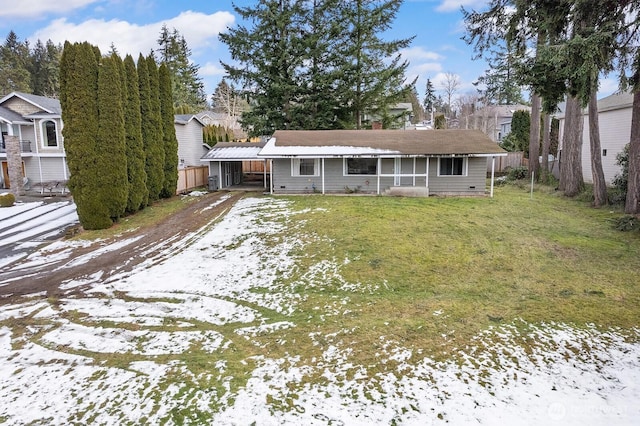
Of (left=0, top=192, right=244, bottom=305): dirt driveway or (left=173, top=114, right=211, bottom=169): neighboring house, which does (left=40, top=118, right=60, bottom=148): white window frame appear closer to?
(left=173, top=114, right=211, bottom=169): neighboring house

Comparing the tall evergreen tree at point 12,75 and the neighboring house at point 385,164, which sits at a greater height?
the tall evergreen tree at point 12,75

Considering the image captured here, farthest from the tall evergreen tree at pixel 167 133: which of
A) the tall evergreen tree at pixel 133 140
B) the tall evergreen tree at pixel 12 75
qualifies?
the tall evergreen tree at pixel 12 75

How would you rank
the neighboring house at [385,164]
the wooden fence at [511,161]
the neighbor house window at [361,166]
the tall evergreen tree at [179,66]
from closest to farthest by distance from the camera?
the neighboring house at [385,164] < the neighbor house window at [361,166] < the wooden fence at [511,161] < the tall evergreen tree at [179,66]

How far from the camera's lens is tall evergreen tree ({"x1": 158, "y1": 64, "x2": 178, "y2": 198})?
20406mm

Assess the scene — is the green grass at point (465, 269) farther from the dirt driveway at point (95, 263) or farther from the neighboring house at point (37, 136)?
the neighboring house at point (37, 136)

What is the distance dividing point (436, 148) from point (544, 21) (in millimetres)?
7446

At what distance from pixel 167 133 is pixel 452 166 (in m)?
15.1

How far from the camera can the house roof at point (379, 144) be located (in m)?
19.7

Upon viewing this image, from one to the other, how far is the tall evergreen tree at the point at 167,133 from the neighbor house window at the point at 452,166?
1413 centimetres

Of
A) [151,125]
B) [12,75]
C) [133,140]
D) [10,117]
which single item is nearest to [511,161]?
[151,125]

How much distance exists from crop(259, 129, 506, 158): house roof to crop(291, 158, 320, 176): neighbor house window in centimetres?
58

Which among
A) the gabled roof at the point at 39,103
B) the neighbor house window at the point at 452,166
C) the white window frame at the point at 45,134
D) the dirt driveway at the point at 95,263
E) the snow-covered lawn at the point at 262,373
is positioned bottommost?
the snow-covered lawn at the point at 262,373

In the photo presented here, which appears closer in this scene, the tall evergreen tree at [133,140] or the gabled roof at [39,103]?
the tall evergreen tree at [133,140]

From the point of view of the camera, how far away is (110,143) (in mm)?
15250
